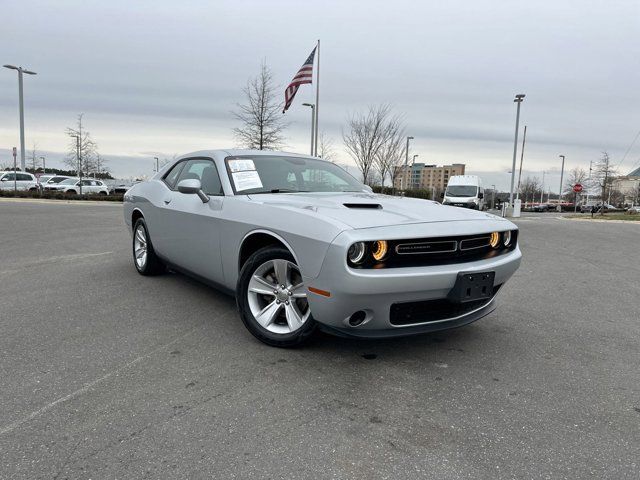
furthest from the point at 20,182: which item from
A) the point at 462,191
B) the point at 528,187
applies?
the point at 528,187

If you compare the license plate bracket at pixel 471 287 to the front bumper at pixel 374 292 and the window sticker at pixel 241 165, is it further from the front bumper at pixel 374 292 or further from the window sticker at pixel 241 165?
the window sticker at pixel 241 165

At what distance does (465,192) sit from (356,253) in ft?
88.6

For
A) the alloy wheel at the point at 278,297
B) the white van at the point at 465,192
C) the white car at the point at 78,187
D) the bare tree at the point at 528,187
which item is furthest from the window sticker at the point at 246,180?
the bare tree at the point at 528,187

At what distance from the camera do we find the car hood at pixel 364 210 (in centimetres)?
307

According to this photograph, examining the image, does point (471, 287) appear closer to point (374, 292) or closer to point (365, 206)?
point (374, 292)

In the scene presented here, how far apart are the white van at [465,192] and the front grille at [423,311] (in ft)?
81.3

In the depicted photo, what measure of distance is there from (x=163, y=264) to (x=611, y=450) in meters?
4.71

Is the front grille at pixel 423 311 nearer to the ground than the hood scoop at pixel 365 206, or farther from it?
nearer to the ground

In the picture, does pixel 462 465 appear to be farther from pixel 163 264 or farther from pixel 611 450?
pixel 163 264

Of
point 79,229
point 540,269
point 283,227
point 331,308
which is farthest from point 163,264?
point 79,229

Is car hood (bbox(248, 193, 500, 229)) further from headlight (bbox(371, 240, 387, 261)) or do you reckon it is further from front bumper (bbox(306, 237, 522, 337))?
front bumper (bbox(306, 237, 522, 337))

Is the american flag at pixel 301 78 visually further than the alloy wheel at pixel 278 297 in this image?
Yes

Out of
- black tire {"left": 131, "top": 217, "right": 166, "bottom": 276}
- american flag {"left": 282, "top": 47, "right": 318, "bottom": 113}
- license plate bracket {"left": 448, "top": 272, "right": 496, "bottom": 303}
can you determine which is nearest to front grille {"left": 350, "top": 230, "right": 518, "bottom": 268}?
license plate bracket {"left": 448, "top": 272, "right": 496, "bottom": 303}

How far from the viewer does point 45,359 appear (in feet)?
10.5
